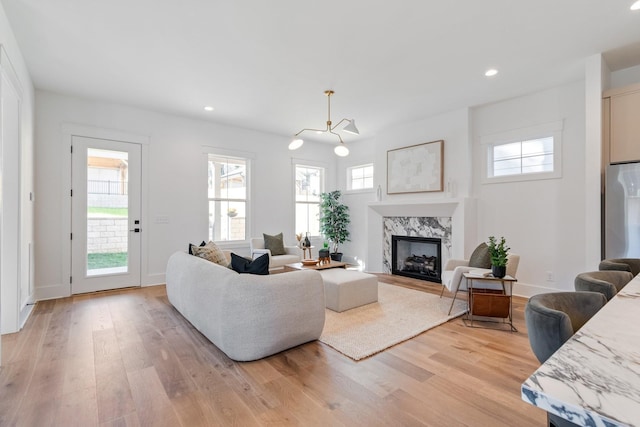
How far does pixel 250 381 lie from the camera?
2.14 meters

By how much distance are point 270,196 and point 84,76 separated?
136 inches

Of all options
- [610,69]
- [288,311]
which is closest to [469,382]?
[288,311]

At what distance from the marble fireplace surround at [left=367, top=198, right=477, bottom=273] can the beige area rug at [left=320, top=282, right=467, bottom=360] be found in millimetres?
1108

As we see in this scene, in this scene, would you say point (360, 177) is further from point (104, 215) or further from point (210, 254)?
point (104, 215)

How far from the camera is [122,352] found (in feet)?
8.52

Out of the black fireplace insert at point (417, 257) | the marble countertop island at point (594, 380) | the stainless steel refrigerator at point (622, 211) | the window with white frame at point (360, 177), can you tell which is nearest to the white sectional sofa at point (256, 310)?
the marble countertop island at point (594, 380)

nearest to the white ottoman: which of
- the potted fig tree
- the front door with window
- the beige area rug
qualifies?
the beige area rug

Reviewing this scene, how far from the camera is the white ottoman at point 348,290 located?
11.8 ft

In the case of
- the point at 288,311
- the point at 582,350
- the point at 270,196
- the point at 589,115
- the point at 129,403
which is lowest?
the point at 129,403

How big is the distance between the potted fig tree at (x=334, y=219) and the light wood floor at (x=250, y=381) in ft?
13.3

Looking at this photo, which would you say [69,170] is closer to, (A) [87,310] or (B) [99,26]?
(A) [87,310]

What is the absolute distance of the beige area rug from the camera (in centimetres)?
271

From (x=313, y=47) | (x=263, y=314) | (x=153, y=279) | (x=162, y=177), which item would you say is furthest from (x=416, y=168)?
(x=153, y=279)

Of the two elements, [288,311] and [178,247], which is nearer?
[288,311]
